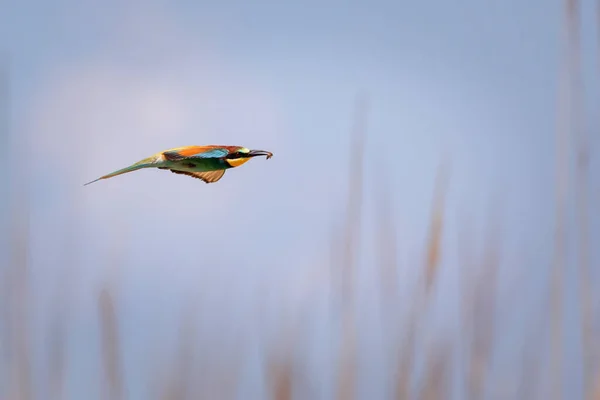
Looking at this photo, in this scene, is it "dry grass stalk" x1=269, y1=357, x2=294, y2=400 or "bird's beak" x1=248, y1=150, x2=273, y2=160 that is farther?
"dry grass stalk" x1=269, y1=357, x2=294, y2=400

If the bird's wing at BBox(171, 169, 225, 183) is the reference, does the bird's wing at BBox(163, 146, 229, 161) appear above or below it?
above

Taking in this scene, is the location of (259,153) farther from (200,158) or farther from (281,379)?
(281,379)

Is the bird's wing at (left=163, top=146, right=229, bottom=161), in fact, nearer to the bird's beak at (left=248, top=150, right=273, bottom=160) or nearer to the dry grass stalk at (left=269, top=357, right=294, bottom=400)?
the bird's beak at (left=248, top=150, right=273, bottom=160)

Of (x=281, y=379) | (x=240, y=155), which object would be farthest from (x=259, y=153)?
(x=281, y=379)

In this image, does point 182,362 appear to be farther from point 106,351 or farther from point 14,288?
point 14,288

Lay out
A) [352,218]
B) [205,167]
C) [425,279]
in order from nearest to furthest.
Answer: [205,167] → [425,279] → [352,218]

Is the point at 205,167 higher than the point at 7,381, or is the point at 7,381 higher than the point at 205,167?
the point at 205,167

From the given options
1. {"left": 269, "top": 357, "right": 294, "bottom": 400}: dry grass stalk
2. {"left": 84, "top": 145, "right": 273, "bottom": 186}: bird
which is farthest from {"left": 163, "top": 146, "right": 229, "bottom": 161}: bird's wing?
{"left": 269, "top": 357, "right": 294, "bottom": 400}: dry grass stalk

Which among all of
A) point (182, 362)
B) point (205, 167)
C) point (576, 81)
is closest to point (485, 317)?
point (576, 81)

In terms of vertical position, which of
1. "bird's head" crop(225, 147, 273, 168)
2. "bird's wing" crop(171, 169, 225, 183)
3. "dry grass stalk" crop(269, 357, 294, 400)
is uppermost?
"bird's head" crop(225, 147, 273, 168)
